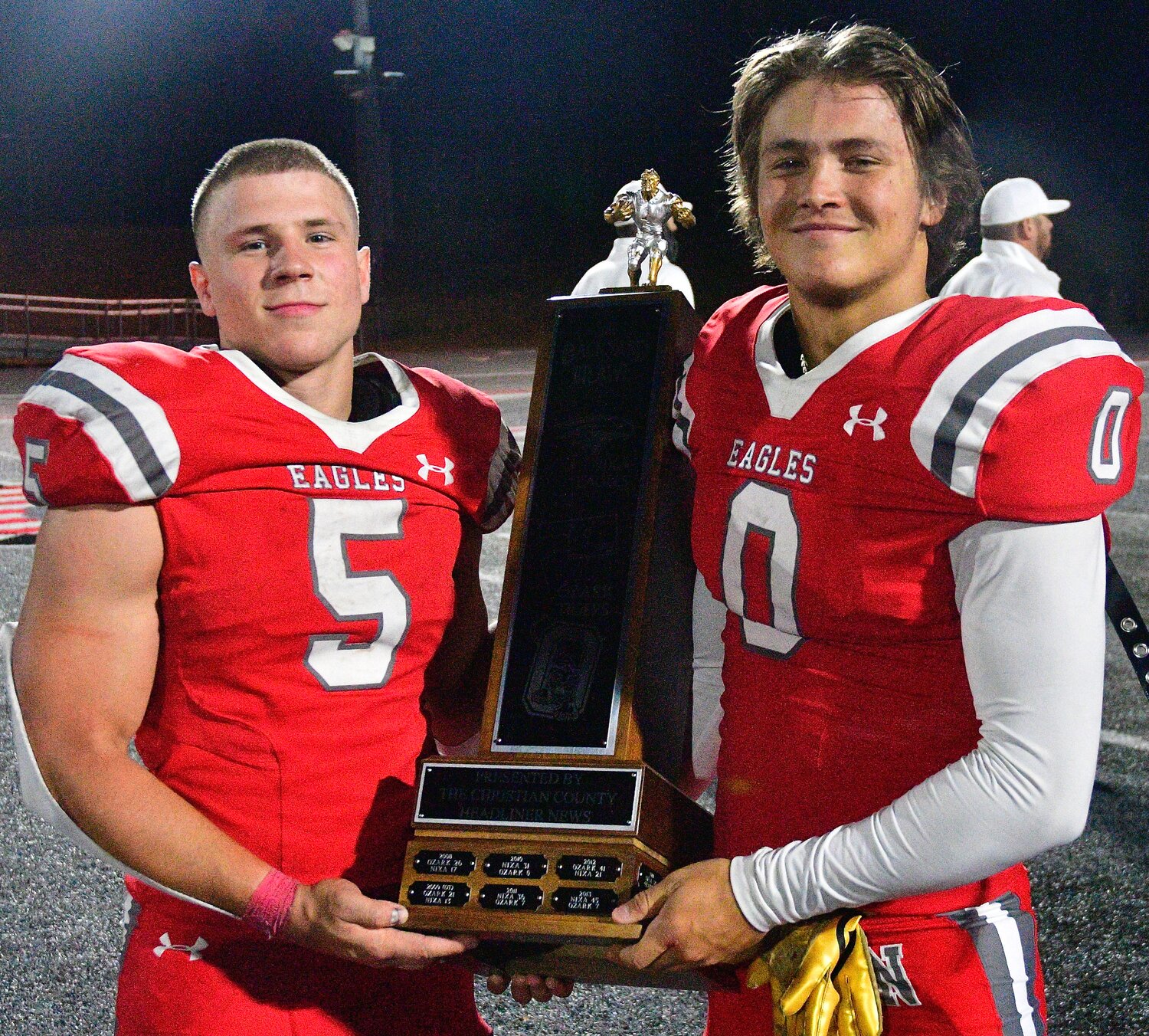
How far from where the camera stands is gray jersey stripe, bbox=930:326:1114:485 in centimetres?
138

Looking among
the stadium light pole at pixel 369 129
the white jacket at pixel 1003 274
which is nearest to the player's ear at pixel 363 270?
the white jacket at pixel 1003 274

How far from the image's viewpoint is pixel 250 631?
166 centimetres

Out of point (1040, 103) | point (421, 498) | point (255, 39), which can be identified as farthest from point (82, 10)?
point (421, 498)

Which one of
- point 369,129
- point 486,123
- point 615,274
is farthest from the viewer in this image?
point 486,123

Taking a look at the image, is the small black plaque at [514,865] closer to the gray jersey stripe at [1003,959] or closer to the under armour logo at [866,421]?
the gray jersey stripe at [1003,959]

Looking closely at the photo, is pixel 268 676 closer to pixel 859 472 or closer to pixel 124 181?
pixel 859 472

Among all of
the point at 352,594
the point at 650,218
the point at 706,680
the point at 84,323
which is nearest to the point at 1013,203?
the point at 650,218

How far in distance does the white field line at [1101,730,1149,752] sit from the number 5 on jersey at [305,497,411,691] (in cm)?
319

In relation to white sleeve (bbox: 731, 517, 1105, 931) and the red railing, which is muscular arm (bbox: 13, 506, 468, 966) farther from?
the red railing

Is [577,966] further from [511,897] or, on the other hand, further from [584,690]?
[584,690]

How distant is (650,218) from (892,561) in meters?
0.83

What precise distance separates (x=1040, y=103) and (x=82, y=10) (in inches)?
622

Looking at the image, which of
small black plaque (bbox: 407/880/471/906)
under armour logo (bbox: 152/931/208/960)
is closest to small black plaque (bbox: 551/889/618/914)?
small black plaque (bbox: 407/880/471/906)

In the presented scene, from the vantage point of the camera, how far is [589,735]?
162 centimetres
